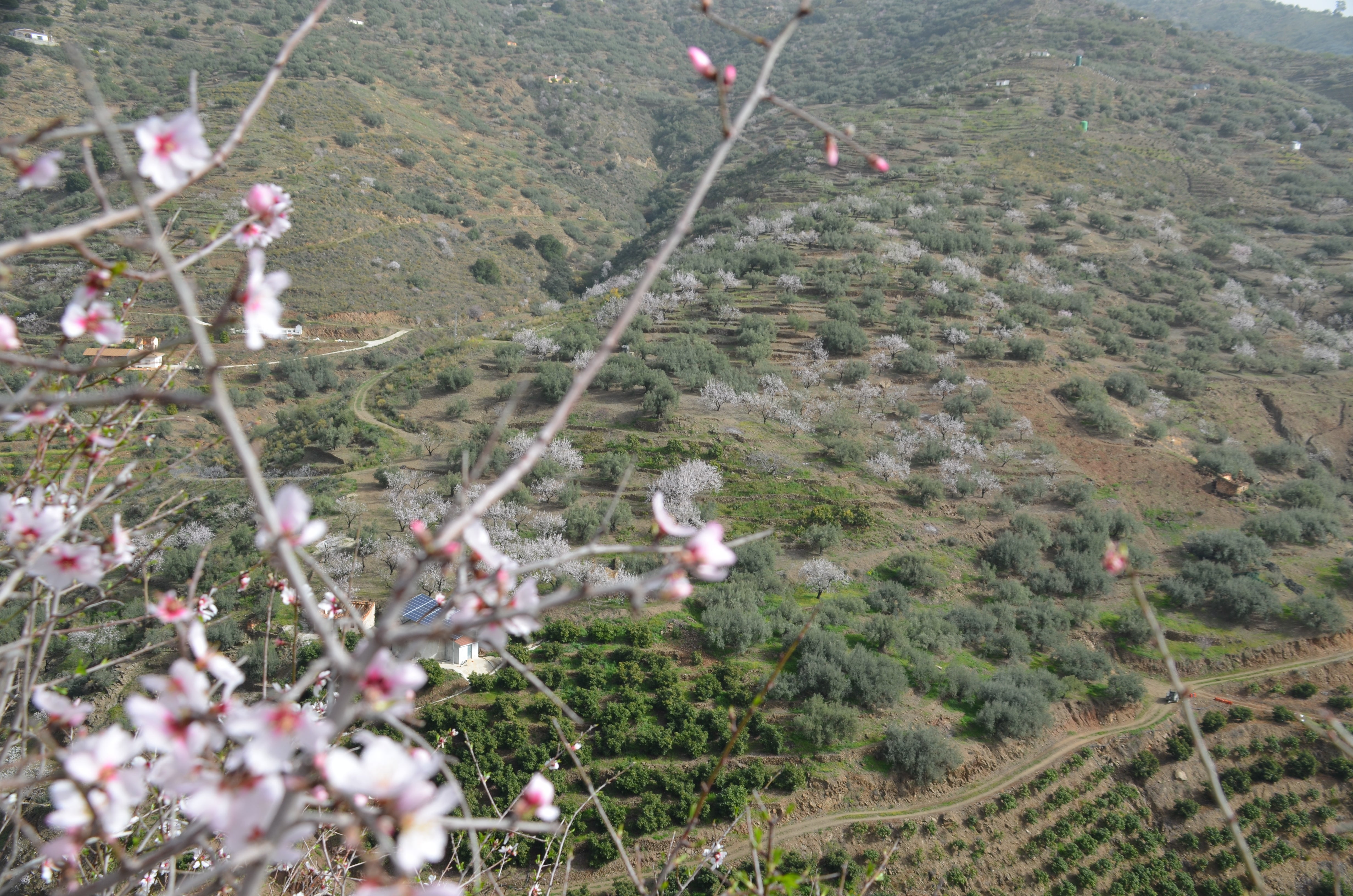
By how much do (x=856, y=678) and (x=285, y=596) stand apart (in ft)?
29.2

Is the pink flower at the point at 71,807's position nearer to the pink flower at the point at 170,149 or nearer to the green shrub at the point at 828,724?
the pink flower at the point at 170,149

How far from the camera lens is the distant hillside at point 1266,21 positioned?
2753 inches

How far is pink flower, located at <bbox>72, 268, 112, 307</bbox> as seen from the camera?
1698mm

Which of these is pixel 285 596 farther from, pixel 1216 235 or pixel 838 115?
pixel 838 115

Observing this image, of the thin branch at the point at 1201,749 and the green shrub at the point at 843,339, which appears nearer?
the thin branch at the point at 1201,749

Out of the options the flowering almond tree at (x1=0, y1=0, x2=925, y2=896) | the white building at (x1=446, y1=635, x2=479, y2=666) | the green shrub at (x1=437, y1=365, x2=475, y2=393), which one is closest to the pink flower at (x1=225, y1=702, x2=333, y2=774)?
the flowering almond tree at (x1=0, y1=0, x2=925, y2=896)

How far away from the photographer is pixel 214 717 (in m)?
1.19

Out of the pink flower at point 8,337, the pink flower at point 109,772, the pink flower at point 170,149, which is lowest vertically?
the pink flower at point 109,772

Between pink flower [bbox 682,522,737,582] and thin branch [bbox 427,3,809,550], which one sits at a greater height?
thin branch [bbox 427,3,809,550]

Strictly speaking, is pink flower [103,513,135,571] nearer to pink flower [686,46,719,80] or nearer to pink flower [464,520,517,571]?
pink flower [464,520,517,571]

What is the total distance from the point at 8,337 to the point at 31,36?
55057 mm

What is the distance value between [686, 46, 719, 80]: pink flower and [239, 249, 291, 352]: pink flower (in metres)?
1.08

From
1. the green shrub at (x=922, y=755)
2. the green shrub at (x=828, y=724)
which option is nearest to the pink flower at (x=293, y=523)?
the green shrub at (x=828, y=724)

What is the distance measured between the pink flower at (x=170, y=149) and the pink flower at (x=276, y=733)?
46.1 inches
